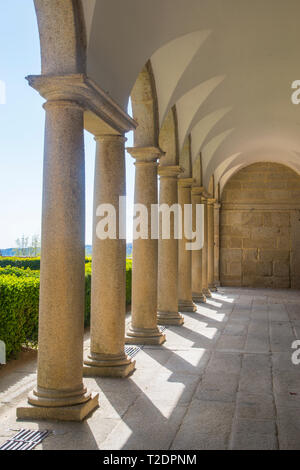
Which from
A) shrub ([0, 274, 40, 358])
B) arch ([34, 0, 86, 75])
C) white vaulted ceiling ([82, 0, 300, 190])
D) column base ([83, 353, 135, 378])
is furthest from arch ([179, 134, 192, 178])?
arch ([34, 0, 86, 75])

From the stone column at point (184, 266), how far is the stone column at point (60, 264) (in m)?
7.35

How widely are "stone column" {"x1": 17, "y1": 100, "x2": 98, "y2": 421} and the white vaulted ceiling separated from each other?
0.96 meters

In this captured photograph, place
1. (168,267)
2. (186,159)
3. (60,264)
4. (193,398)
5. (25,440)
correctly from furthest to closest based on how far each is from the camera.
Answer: (186,159)
(168,267)
(193,398)
(60,264)
(25,440)

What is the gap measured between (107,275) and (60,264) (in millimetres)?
1490

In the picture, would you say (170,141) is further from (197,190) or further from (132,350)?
(132,350)

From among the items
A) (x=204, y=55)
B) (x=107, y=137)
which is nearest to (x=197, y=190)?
(x=204, y=55)

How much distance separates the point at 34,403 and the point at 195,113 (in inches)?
285

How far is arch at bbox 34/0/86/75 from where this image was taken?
4637mm

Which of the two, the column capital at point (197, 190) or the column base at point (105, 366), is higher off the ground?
the column capital at point (197, 190)

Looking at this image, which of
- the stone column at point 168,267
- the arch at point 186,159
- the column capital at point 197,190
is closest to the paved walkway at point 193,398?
the stone column at point 168,267

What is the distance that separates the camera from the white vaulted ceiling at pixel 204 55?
570 cm

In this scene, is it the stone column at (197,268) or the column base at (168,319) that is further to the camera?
the stone column at (197,268)

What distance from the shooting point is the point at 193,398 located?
17.3ft

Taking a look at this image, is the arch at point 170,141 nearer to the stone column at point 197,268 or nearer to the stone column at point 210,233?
the stone column at point 197,268
